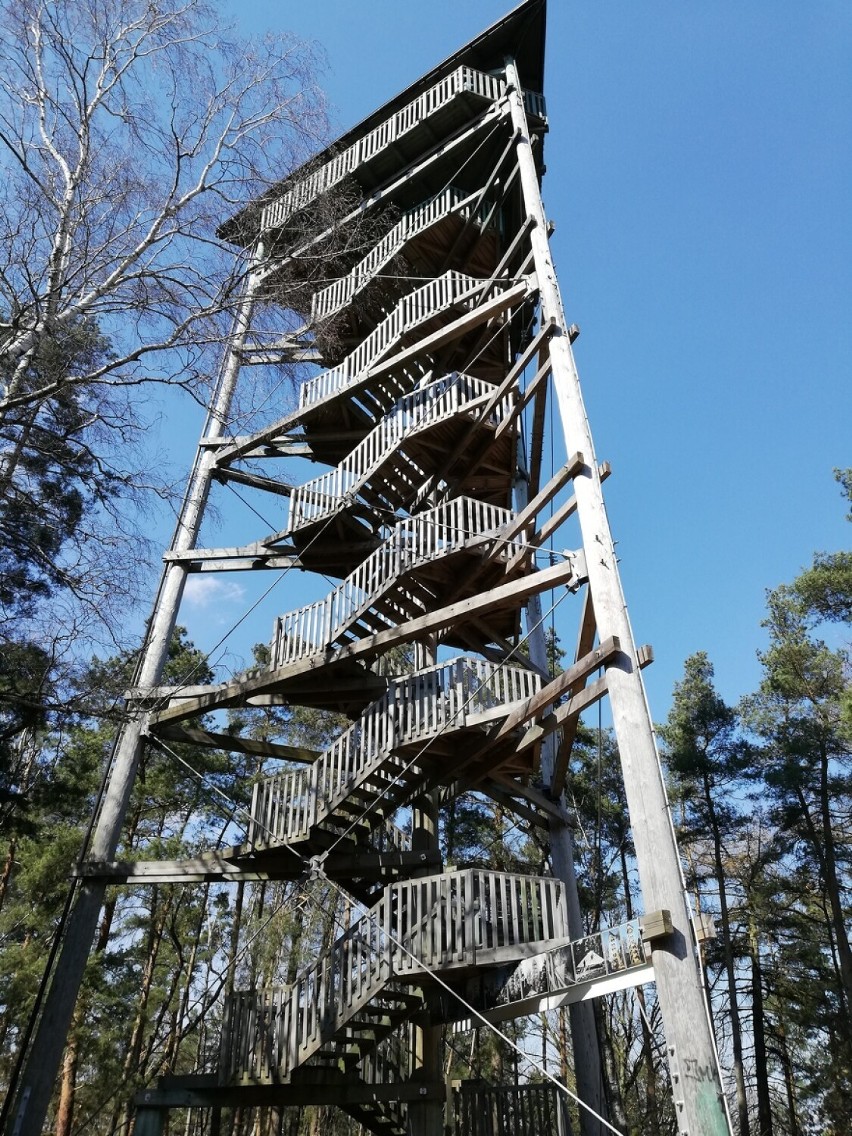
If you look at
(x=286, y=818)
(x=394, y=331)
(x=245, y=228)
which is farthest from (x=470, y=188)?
(x=286, y=818)

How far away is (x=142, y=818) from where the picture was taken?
1833 centimetres

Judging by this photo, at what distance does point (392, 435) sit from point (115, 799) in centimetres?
616

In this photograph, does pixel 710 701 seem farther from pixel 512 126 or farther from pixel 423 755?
pixel 512 126

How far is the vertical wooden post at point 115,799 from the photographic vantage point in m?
8.12

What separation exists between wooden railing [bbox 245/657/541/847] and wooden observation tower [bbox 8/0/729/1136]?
0.12 feet

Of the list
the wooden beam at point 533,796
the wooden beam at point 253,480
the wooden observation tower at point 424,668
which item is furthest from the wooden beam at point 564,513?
the wooden beam at point 253,480

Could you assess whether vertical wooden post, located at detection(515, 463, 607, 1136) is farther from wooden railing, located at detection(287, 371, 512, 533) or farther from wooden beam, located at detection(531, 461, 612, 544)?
wooden railing, located at detection(287, 371, 512, 533)

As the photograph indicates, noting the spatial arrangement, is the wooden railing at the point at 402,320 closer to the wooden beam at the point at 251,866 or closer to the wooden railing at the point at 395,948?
the wooden beam at the point at 251,866

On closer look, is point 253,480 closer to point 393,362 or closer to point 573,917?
point 393,362

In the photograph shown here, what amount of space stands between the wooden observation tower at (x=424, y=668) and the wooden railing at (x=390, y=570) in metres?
0.04

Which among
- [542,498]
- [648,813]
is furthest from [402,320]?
[648,813]

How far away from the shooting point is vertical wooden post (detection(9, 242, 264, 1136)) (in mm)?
8125

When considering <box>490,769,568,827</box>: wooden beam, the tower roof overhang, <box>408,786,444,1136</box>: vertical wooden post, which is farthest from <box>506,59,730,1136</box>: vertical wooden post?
the tower roof overhang

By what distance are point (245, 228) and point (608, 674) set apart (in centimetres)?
726
